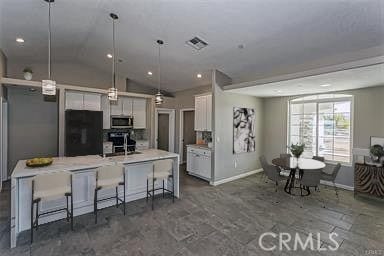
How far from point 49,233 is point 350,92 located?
658 cm

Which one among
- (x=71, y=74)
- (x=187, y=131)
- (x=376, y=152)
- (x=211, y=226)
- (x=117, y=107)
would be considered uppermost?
(x=71, y=74)

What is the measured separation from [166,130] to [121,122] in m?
1.79

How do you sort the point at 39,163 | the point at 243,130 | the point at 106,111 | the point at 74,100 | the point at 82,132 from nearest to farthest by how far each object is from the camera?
the point at 39,163 < the point at 82,132 < the point at 74,100 < the point at 243,130 < the point at 106,111

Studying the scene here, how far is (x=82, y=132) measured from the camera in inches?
188

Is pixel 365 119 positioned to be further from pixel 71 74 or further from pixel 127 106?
pixel 71 74

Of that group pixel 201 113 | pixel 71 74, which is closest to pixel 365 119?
pixel 201 113

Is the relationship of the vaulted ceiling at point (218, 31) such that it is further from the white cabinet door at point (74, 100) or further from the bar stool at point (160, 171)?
the bar stool at point (160, 171)

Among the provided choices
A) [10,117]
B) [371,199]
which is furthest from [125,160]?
[371,199]

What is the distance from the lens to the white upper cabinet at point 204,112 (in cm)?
521

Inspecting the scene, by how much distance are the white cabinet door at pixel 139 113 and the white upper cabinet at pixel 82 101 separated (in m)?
1.19

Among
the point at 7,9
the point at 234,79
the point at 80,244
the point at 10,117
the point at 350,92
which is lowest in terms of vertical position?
the point at 80,244

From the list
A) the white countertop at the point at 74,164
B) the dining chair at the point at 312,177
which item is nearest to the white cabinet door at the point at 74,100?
the white countertop at the point at 74,164

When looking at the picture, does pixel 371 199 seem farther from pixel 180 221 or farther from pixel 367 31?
pixel 180 221

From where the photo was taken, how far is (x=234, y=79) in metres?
5.22
